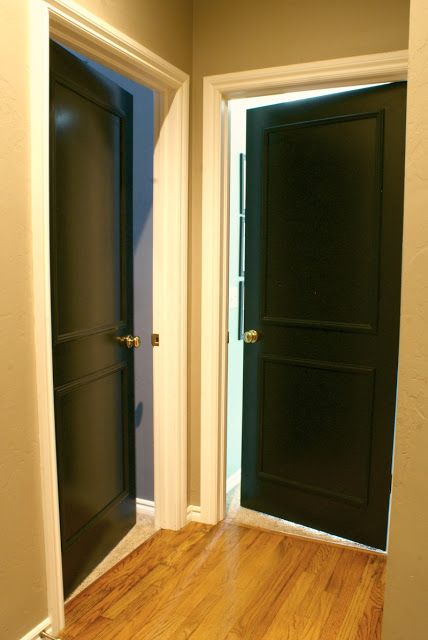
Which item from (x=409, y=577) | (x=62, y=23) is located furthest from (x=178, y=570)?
(x=62, y=23)

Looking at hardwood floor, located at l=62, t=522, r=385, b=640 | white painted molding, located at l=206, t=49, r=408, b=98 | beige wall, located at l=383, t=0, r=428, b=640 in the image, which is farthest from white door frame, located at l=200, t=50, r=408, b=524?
beige wall, located at l=383, t=0, r=428, b=640

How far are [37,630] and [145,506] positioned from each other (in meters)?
1.01

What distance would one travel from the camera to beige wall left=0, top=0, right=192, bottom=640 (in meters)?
1.53

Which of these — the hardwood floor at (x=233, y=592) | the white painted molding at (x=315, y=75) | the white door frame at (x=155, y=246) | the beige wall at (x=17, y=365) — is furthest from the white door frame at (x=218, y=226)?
the beige wall at (x=17, y=365)

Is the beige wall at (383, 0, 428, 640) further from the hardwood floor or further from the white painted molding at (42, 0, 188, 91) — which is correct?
the white painted molding at (42, 0, 188, 91)

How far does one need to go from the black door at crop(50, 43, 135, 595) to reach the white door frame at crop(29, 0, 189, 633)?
13 cm

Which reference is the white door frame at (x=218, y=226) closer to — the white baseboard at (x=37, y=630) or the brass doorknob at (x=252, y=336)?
the brass doorknob at (x=252, y=336)

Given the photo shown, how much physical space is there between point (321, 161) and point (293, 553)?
172 centimetres

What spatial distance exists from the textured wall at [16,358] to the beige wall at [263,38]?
1.02 meters

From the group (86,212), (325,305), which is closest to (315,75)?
(325,305)

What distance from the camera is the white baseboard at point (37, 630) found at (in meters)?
1.71

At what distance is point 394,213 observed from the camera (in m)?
2.25

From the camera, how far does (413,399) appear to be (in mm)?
1208

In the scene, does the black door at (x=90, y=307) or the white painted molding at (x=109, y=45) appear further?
the black door at (x=90, y=307)
